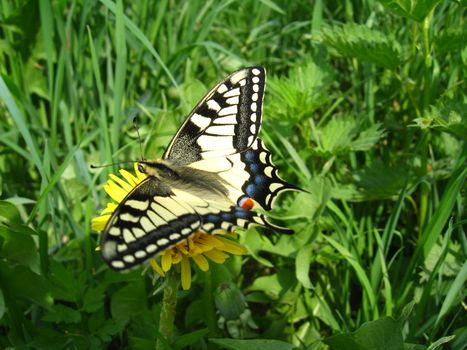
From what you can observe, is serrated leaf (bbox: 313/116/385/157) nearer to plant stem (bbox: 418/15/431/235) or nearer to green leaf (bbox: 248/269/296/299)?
plant stem (bbox: 418/15/431/235)

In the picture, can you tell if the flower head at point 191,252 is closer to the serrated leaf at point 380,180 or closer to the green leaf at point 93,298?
the green leaf at point 93,298

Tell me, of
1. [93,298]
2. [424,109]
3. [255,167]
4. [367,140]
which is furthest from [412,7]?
[93,298]

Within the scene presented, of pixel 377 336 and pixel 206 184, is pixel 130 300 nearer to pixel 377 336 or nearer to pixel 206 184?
pixel 206 184

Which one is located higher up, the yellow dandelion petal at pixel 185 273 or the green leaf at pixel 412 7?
the green leaf at pixel 412 7

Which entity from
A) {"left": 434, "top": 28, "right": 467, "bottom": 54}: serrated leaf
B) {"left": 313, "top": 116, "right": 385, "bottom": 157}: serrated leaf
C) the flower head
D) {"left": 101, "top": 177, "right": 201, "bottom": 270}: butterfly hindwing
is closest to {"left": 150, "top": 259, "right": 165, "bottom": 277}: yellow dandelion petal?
the flower head

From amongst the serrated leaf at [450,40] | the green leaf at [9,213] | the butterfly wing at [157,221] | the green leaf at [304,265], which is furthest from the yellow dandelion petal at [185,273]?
the serrated leaf at [450,40]

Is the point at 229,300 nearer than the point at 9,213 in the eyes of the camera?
Yes

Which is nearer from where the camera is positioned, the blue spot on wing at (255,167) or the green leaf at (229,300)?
the green leaf at (229,300)
